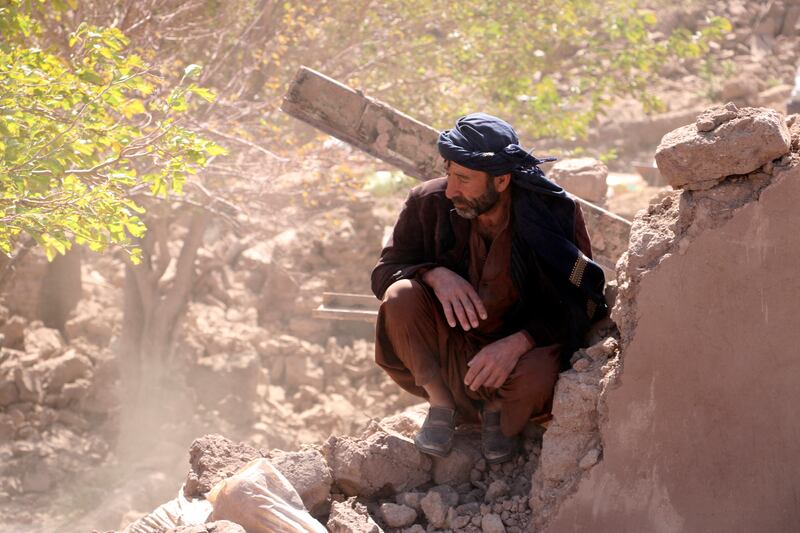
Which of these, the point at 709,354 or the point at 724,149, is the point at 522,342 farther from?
the point at 724,149

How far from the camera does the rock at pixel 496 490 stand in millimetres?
3654

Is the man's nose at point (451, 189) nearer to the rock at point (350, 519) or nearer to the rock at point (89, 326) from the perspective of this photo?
the rock at point (350, 519)

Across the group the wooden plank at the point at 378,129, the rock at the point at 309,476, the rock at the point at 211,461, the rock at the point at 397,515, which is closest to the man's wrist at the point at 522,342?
the rock at the point at 397,515

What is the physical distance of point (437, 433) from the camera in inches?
146

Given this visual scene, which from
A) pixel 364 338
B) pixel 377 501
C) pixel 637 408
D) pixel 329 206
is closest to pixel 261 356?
pixel 364 338

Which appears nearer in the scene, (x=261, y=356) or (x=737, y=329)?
(x=737, y=329)

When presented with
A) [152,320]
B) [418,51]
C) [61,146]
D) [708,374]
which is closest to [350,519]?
[708,374]

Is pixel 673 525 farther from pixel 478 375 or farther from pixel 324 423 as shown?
pixel 324 423

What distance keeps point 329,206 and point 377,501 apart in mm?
7465

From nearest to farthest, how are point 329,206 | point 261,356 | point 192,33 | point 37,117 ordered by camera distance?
point 37,117 → point 192,33 → point 261,356 → point 329,206

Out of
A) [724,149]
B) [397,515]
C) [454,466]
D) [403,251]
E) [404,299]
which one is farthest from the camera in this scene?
[403,251]

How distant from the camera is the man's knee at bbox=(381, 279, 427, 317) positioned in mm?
3688

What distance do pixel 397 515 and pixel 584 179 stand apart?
3266 mm

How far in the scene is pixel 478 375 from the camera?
356 centimetres
